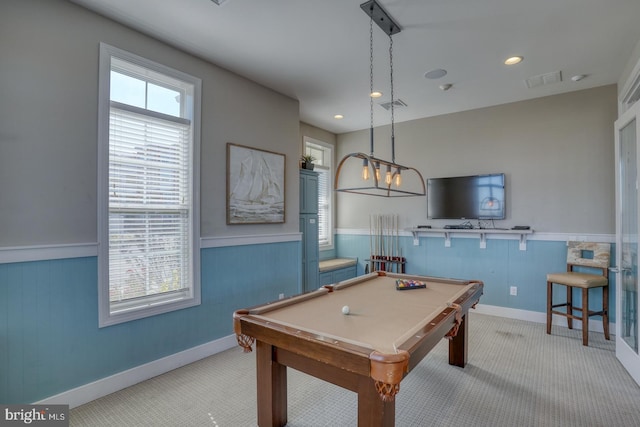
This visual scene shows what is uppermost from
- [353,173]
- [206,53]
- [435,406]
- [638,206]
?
[206,53]

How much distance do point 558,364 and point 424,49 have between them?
3151 mm

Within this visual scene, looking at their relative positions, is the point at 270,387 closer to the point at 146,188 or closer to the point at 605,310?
the point at 146,188

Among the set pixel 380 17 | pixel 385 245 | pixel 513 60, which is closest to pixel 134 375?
pixel 380 17

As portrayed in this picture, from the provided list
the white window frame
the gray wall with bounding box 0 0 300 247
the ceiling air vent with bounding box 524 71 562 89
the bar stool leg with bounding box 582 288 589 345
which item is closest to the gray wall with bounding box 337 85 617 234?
the ceiling air vent with bounding box 524 71 562 89

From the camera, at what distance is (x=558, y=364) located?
116 inches

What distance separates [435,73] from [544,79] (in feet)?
4.21

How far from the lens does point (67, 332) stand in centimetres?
228

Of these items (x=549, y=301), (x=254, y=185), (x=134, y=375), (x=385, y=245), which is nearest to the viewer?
(x=134, y=375)

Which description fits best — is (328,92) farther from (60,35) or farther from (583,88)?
(583,88)

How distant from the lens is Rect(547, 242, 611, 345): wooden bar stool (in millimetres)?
3373

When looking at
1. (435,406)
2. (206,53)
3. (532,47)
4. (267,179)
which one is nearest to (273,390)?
(435,406)

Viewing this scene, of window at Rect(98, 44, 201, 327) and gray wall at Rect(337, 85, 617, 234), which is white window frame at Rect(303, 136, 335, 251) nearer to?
gray wall at Rect(337, 85, 617, 234)

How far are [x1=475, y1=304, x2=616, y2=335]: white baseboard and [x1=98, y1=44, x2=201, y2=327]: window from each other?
12.7 feet

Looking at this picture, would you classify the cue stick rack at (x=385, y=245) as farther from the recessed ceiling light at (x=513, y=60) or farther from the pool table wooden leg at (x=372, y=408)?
the pool table wooden leg at (x=372, y=408)
